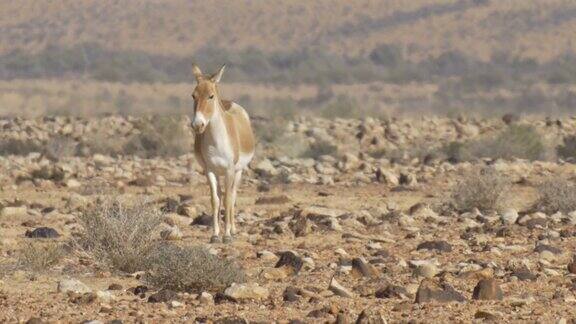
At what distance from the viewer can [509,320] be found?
10250 millimetres

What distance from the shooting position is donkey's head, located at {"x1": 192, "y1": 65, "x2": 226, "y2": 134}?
1656 centimetres

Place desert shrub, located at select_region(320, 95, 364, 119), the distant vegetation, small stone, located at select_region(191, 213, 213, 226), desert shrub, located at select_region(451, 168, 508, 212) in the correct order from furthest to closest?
Answer: the distant vegetation → desert shrub, located at select_region(320, 95, 364, 119) → desert shrub, located at select_region(451, 168, 508, 212) → small stone, located at select_region(191, 213, 213, 226)

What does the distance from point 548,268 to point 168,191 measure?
11.5 meters

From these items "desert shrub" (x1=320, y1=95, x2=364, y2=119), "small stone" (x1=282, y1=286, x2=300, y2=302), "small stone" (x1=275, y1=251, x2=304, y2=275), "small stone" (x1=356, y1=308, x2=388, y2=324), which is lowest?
Result: "desert shrub" (x1=320, y1=95, x2=364, y2=119)

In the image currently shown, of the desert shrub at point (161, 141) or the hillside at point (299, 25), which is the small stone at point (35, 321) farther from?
the hillside at point (299, 25)

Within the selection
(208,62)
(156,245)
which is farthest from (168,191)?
(208,62)

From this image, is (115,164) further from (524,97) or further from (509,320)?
(524,97)

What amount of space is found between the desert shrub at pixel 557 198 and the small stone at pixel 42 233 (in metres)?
6.58

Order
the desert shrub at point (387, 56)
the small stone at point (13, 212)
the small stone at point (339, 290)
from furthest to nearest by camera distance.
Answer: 1. the desert shrub at point (387, 56)
2. the small stone at point (13, 212)
3. the small stone at point (339, 290)

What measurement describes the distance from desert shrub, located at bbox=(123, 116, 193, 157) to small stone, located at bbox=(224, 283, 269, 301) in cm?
2113

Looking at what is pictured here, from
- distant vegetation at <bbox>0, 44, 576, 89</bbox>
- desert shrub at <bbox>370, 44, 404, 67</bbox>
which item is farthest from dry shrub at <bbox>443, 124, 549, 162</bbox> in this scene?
desert shrub at <bbox>370, 44, 404, 67</bbox>

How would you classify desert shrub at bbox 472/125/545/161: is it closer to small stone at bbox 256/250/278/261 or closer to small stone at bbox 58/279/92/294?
small stone at bbox 256/250/278/261

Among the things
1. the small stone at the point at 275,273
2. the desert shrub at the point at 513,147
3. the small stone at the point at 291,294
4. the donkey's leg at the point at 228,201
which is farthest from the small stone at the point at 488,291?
the desert shrub at the point at 513,147

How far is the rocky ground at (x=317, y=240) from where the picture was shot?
1091cm
